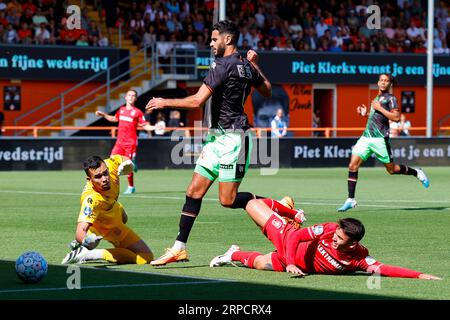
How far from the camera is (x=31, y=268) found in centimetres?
1122

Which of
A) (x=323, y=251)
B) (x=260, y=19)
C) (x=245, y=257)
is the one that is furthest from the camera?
(x=260, y=19)

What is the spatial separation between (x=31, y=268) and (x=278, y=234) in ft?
8.37

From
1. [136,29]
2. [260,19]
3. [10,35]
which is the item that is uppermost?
[260,19]

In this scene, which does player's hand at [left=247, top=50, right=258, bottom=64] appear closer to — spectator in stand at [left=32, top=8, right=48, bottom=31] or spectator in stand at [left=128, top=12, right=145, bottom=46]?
spectator in stand at [left=32, top=8, right=48, bottom=31]

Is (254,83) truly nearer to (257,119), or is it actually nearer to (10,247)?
(10,247)

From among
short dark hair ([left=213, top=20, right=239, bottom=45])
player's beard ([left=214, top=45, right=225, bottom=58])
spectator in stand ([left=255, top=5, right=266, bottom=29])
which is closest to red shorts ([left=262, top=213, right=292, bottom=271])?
player's beard ([left=214, top=45, right=225, bottom=58])

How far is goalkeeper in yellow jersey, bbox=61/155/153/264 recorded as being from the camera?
1274 centimetres

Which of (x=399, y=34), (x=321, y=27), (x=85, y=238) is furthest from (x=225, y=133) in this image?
(x=399, y=34)

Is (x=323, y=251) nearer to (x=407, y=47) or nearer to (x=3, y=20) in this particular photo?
(x=3, y=20)

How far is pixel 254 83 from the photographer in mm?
13031

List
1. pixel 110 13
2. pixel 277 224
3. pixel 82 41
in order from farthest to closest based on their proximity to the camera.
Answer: pixel 110 13
pixel 82 41
pixel 277 224

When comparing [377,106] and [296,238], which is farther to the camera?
[377,106]

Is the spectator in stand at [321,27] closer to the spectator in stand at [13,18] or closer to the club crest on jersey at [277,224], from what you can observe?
the spectator in stand at [13,18]

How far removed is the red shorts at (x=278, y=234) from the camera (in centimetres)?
1212
